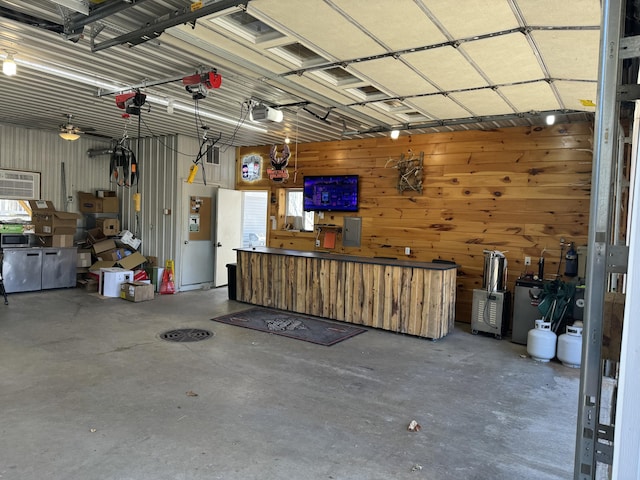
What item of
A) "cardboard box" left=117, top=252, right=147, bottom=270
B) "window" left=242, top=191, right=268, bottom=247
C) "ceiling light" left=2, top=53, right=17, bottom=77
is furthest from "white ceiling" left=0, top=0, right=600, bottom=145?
"window" left=242, top=191, right=268, bottom=247

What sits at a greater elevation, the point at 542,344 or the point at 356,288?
the point at 356,288

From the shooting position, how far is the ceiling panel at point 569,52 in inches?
121

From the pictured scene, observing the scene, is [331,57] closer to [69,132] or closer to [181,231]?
[69,132]

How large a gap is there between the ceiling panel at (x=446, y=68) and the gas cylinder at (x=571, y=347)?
3017 mm

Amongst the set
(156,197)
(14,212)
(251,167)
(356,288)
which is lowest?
(356,288)

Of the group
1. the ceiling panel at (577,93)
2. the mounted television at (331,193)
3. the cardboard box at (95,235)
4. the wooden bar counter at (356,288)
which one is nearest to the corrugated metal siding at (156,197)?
the cardboard box at (95,235)

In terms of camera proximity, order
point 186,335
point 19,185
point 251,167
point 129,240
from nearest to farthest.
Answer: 1. point 186,335
2. point 19,185
3. point 129,240
4. point 251,167

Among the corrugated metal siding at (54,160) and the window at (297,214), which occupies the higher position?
the corrugated metal siding at (54,160)

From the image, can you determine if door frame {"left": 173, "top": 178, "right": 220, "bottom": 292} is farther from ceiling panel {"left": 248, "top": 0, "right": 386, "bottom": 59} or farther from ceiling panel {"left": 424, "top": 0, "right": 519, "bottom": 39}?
ceiling panel {"left": 424, "top": 0, "right": 519, "bottom": 39}

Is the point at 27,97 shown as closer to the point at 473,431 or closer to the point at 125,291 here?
the point at 125,291

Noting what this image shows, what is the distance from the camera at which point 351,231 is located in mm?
8203

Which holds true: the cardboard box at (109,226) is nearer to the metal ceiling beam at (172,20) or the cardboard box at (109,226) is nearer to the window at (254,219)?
the window at (254,219)

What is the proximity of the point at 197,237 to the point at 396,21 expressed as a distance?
23.4 ft

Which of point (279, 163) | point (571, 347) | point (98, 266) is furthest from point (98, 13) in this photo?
point (98, 266)
